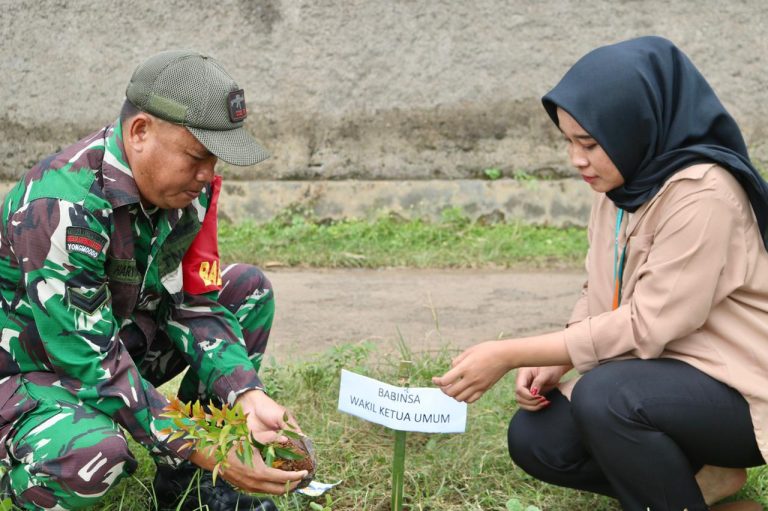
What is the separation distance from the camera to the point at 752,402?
2369 millimetres

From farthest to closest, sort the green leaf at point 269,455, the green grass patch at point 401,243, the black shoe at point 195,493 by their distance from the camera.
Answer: the green grass patch at point 401,243
the black shoe at point 195,493
the green leaf at point 269,455

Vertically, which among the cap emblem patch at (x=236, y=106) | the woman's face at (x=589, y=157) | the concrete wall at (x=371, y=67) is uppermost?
the cap emblem patch at (x=236, y=106)

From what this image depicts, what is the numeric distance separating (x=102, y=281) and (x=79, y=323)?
0.12m

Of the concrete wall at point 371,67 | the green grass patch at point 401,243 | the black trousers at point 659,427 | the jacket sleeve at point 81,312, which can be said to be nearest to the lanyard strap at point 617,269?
the black trousers at point 659,427

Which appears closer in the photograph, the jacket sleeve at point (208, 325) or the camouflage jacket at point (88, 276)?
the camouflage jacket at point (88, 276)

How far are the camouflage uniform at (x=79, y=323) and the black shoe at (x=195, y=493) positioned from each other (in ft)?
0.81

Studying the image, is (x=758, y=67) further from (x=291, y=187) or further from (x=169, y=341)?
(x=169, y=341)

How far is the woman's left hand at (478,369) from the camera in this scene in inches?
95.8

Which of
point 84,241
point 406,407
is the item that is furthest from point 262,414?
point 84,241

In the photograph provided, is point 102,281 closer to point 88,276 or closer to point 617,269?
point 88,276

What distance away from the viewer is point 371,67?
20.5ft

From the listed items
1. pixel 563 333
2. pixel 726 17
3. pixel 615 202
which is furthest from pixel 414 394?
pixel 726 17

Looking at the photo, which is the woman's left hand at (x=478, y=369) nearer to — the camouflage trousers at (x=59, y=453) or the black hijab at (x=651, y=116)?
the black hijab at (x=651, y=116)

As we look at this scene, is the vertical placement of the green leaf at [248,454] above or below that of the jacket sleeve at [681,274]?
below
